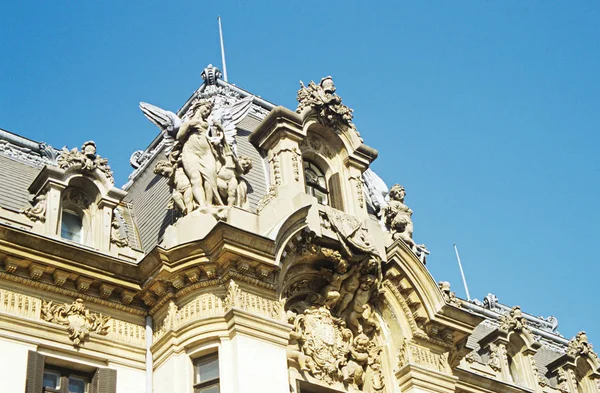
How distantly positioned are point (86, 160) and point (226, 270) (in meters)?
4.99

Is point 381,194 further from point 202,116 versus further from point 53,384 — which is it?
point 53,384

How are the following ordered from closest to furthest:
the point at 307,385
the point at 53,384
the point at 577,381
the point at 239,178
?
the point at 53,384
the point at 307,385
the point at 239,178
the point at 577,381

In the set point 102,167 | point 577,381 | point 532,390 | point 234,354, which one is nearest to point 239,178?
point 102,167

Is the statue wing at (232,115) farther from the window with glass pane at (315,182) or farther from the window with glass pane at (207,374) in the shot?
the window with glass pane at (207,374)

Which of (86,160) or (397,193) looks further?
(397,193)

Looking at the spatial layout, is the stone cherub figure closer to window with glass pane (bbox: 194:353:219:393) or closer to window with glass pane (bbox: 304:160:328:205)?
window with glass pane (bbox: 304:160:328:205)

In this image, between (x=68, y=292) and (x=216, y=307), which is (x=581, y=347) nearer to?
(x=216, y=307)

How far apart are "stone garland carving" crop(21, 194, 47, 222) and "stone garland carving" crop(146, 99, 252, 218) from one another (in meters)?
2.96

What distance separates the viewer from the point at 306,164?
2867 cm

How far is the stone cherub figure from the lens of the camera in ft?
93.2

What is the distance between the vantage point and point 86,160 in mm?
25812

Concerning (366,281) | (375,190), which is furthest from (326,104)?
(366,281)

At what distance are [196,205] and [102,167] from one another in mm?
2891

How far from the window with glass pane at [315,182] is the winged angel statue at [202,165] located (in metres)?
2.20
